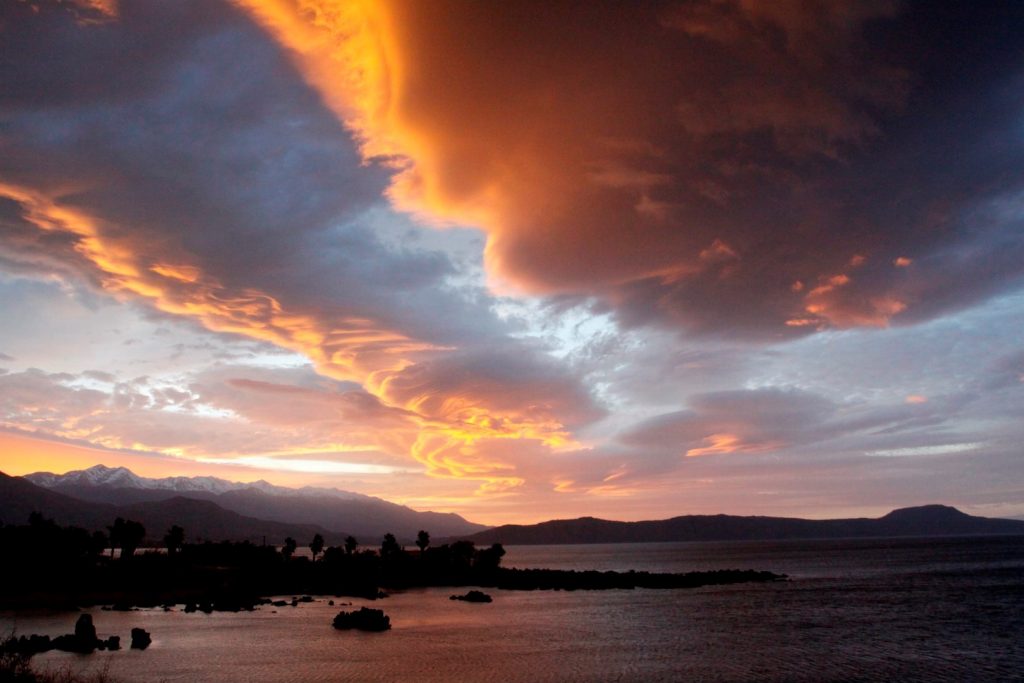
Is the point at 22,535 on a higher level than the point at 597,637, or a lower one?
higher

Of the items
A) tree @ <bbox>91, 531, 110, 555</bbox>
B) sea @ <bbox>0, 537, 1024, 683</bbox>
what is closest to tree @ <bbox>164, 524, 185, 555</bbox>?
tree @ <bbox>91, 531, 110, 555</bbox>

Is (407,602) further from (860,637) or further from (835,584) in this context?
(835,584)

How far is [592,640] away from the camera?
66312 mm

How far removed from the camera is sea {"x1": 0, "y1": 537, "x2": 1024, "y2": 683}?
163 feet

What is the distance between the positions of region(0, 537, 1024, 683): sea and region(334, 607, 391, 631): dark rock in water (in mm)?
1884

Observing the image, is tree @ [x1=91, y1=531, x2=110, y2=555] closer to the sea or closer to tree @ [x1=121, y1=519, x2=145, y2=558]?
tree @ [x1=121, y1=519, x2=145, y2=558]

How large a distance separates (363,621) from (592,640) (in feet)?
84.7

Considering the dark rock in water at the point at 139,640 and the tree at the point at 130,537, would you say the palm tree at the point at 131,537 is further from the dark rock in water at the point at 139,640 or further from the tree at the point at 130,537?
the dark rock in water at the point at 139,640

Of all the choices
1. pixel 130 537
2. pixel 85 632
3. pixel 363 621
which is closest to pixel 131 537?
pixel 130 537

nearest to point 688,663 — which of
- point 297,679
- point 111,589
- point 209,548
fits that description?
point 297,679

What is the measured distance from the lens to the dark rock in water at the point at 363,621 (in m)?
72.4

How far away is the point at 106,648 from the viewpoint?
56656 mm

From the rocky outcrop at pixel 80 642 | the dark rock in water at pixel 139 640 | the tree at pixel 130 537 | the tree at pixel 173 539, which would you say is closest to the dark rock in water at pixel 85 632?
the rocky outcrop at pixel 80 642

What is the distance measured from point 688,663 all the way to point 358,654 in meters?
27.8
